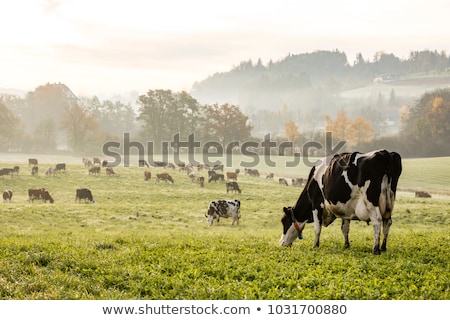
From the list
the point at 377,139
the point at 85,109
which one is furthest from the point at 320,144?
the point at 85,109

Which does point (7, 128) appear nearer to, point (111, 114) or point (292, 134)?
point (111, 114)

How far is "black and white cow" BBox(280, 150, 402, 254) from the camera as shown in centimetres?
941

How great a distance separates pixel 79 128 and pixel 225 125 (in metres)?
19.5

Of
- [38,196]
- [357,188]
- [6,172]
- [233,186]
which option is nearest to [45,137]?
[6,172]

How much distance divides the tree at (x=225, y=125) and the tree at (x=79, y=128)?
15.0 meters

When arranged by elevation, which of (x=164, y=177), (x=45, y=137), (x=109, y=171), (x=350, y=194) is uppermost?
(x=45, y=137)

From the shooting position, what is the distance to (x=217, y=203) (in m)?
23.9

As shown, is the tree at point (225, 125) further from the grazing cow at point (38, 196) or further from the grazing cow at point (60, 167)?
the grazing cow at point (38, 196)

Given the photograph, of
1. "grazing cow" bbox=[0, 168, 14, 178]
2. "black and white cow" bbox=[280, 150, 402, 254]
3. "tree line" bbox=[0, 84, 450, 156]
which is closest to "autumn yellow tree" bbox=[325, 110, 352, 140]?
"tree line" bbox=[0, 84, 450, 156]

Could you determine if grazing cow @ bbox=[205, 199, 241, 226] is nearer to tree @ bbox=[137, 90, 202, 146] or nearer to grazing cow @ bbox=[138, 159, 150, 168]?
grazing cow @ bbox=[138, 159, 150, 168]

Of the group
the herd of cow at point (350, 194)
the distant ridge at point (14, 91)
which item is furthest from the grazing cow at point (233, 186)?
the distant ridge at point (14, 91)

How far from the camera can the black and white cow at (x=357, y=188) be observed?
941cm

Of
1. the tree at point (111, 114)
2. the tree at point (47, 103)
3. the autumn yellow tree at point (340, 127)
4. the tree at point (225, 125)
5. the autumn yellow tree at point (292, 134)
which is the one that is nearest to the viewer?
the tree at point (225, 125)

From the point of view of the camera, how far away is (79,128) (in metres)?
60.8
